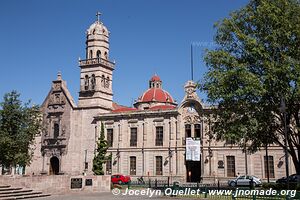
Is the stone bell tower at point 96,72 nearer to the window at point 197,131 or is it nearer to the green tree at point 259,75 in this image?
the window at point 197,131

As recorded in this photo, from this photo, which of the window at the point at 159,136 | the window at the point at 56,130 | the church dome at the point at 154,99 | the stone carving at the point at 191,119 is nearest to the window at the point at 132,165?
the window at the point at 159,136

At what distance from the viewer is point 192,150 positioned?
→ 4019 cm

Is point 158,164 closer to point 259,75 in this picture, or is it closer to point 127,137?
point 127,137

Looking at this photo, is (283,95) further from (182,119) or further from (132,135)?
(132,135)

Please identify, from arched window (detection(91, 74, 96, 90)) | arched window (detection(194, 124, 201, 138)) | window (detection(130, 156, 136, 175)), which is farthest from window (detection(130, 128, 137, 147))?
arched window (detection(91, 74, 96, 90))

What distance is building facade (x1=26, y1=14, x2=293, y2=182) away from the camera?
39.9 metres

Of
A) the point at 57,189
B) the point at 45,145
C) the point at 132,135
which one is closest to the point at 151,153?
the point at 132,135

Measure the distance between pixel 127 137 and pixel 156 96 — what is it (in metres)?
15.5

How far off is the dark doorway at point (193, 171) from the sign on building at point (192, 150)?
6.46 ft

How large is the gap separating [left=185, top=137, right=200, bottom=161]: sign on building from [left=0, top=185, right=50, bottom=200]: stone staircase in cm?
1888

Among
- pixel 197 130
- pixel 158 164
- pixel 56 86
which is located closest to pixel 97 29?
pixel 56 86

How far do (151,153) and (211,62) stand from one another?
20.9 meters

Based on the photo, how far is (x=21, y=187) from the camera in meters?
24.2

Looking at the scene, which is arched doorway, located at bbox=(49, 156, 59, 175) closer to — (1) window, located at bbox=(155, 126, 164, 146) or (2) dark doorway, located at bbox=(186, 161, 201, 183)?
(1) window, located at bbox=(155, 126, 164, 146)
